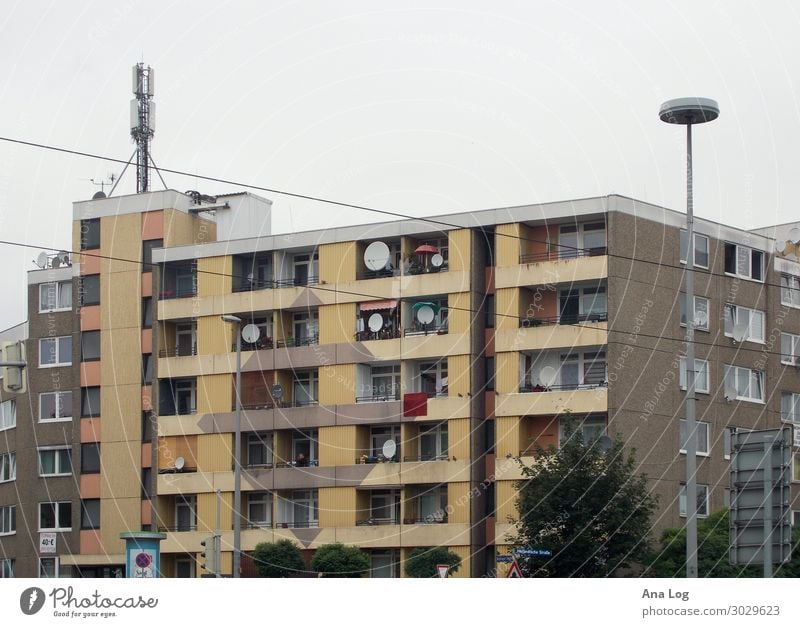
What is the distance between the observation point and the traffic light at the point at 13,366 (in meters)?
38.8

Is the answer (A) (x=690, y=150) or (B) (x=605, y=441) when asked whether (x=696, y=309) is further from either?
(A) (x=690, y=150)

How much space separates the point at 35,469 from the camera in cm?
8112

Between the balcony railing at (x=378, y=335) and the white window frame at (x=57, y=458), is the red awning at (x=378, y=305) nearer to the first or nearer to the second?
the balcony railing at (x=378, y=335)

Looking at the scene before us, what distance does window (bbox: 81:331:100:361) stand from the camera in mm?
78688

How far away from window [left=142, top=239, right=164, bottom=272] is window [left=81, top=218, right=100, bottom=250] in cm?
302

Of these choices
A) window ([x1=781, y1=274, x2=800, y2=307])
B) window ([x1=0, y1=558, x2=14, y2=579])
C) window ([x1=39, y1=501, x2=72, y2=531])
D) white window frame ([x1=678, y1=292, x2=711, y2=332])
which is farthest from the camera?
window ([x1=0, y1=558, x2=14, y2=579])

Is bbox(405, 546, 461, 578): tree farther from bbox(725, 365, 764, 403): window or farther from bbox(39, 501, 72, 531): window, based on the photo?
bbox(39, 501, 72, 531): window

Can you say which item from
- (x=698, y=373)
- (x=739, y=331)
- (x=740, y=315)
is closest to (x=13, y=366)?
(x=698, y=373)

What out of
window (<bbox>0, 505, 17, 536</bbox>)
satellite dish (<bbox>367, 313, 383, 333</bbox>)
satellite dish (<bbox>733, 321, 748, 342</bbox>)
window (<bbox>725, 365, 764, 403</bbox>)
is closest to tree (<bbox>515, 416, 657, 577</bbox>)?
window (<bbox>725, 365, 764, 403</bbox>)

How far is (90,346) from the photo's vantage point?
78.9 meters

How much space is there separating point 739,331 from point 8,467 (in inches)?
1583
